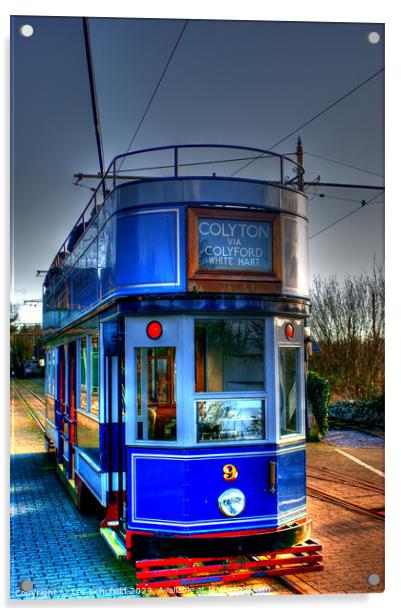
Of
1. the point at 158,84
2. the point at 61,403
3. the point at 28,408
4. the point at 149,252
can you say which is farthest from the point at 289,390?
the point at 61,403

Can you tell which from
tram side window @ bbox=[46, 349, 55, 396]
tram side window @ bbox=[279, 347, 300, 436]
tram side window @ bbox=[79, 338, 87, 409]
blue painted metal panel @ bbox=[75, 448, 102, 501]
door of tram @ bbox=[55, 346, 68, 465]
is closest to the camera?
tram side window @ bbox=[279, 347, 300, 436]

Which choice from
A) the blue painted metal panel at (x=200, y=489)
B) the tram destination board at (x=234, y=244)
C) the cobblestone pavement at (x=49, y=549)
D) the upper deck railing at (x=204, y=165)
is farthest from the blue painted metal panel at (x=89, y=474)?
the upper deck railing at (x=204, y=165)

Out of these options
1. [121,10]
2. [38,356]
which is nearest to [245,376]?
[38,356]

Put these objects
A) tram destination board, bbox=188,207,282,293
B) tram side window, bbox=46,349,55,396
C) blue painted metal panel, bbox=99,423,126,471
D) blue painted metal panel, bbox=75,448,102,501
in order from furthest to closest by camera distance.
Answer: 1. tram side window, bbox=46,349,55,396
2. blue painted metal panel, bbox=75,448,102,501
3. blue painted metal panel, bbox=99,423,126,471
4. tram destination board, bbox=188,207,282,293

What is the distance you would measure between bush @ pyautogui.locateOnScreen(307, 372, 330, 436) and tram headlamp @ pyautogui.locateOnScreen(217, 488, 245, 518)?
94 cm

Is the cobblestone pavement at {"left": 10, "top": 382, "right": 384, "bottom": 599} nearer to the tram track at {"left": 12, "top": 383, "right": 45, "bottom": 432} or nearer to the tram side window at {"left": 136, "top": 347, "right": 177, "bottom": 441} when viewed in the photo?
the tram track at {"left": 12, "top": 383, "right": 45, "bottom": 432}

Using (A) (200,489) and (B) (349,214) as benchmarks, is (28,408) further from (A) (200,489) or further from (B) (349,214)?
(B) (349,214)

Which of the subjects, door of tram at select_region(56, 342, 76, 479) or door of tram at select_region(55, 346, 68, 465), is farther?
door of tram at select_region(55, 346, 68, 465)

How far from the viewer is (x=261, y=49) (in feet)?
17.0

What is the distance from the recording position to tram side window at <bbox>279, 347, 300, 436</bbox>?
5.38 m

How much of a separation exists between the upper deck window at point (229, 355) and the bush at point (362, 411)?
70cm

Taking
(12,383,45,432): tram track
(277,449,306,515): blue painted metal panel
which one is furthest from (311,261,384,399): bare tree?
(12,383,45,432): tram track

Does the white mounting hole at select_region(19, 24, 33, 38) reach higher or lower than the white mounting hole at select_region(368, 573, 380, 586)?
higher

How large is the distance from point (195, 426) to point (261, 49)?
266cm
